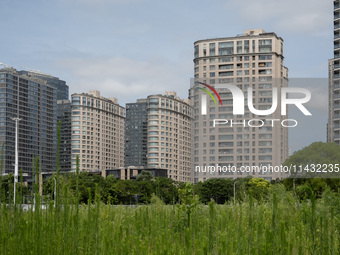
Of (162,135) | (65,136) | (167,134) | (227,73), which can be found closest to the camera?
(227,73)

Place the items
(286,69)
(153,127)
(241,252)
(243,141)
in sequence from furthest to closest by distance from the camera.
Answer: (153,127)
(286,69)
(243,141)
(241,252)

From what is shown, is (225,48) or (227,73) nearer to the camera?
(225,48)

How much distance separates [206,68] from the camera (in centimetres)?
11369

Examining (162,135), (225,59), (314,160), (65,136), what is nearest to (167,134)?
(162,135)

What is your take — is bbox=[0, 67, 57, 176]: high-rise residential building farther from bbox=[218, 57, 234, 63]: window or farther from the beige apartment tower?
bbox=[218, 57, 234, 63]: window

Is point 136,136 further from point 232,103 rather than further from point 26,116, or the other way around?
point 232,103

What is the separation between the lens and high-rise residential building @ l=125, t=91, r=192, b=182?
470 ft

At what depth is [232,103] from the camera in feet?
369

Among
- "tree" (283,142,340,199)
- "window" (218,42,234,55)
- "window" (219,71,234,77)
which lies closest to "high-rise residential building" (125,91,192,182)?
"window" (219,71,234,77)

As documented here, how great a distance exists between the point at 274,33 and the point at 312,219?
111248mm

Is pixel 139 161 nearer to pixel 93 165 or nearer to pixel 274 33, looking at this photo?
pixel 93 165

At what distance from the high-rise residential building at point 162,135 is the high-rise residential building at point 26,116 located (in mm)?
30879

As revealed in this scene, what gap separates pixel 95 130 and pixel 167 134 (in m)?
26.8

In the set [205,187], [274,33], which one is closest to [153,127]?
[274,33]
